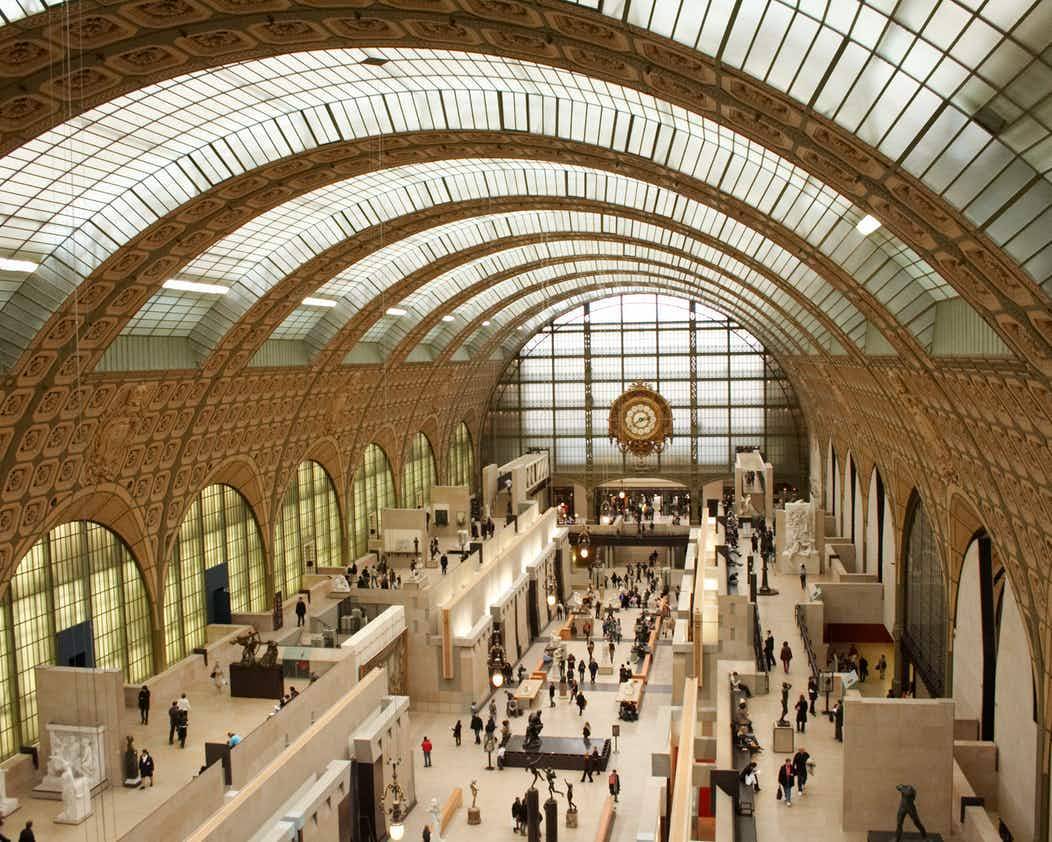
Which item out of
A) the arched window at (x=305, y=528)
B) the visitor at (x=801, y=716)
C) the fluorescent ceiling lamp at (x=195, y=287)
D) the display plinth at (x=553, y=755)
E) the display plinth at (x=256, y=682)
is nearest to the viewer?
the visitor at (x=801, y=716)

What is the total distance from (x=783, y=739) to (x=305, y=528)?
27.9m

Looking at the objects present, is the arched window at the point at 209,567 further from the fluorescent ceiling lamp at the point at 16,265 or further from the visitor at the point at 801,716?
the visitor at the point at 801,716

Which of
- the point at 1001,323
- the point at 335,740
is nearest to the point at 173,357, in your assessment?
the point at 335,740

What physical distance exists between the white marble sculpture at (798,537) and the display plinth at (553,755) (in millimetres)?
12689

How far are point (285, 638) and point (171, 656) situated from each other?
4384 millimetres

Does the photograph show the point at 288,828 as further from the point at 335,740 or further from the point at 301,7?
the point at 301,7

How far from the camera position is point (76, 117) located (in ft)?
62.3

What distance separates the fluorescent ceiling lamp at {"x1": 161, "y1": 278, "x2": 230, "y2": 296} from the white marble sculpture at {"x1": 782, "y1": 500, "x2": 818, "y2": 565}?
23.6 m

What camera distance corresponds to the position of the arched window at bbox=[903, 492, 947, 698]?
31375 millimetres

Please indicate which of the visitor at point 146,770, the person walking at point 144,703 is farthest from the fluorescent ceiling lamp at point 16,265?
the visitor at point 146,770

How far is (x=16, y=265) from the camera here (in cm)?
2323

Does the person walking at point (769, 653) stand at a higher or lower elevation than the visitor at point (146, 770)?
higher

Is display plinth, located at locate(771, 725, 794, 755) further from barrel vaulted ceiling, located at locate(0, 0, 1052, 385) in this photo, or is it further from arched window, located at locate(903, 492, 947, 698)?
arched window, located at locate(903, 492, 947, 698)

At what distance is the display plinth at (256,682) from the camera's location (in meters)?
27.6
